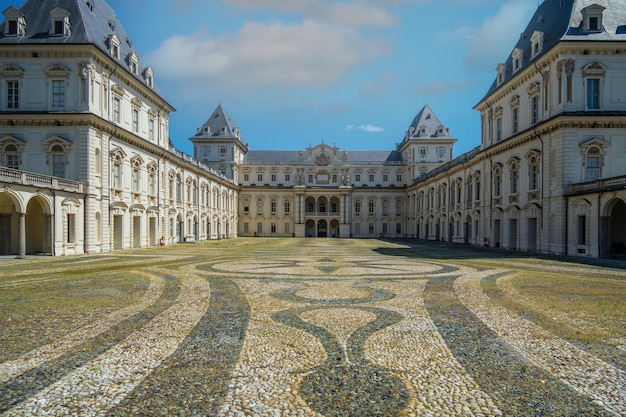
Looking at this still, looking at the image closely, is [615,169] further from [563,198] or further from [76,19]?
[76,19]

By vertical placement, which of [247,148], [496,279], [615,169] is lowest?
[496,279]

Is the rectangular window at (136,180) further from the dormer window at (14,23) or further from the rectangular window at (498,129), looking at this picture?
the rectangular window at (498,129)

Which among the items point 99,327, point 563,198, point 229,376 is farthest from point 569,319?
point 563,198

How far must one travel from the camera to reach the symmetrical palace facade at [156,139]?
25719 mm

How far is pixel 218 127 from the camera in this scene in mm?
73125

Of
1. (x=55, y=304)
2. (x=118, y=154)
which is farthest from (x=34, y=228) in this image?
(x=55, y=304)

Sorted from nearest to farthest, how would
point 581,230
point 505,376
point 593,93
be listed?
point 505,376 → point 581,230 → point 593,93

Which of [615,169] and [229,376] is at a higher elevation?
[615,169]

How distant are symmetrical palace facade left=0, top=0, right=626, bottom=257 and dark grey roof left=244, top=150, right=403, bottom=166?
35963 mm

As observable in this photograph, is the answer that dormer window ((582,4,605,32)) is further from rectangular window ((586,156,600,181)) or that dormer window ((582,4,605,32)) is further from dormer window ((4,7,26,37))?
dormer window ((4,7,26,37))

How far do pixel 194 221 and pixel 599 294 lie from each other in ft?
144

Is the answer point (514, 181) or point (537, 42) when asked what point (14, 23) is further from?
point (514, 181)

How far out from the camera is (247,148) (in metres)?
82.8

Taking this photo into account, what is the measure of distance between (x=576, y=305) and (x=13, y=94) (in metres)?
34.9
